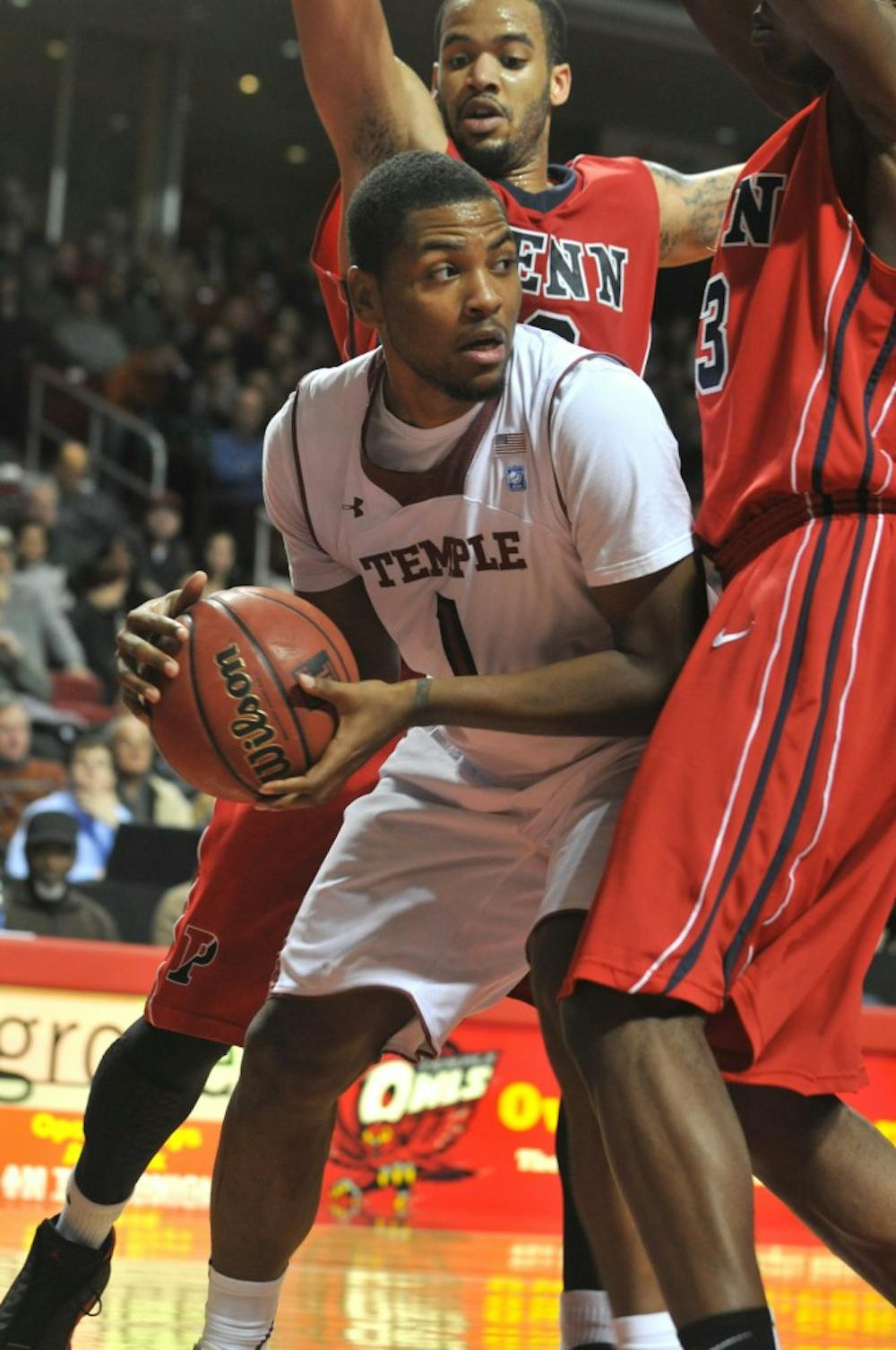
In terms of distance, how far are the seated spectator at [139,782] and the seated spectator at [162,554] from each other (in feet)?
10.1

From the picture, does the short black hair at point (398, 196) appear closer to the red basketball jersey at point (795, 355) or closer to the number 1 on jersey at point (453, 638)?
the red basketball jersey at point (795, 355)

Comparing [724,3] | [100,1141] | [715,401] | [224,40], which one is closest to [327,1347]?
[100,1141]

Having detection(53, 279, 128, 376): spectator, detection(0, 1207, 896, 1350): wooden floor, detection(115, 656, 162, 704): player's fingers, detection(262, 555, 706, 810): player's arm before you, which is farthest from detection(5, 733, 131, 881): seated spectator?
detection(53, 279, 128, 376): spectator

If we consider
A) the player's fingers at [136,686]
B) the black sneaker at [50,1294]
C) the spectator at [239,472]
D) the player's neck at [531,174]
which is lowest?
the spectator at [239,472]

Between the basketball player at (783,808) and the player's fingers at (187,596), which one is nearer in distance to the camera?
the basketball player at (783,808)

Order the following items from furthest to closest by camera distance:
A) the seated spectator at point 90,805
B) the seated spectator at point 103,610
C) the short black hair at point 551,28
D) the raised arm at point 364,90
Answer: the seated spectator at point 103,610 < the seated spectator at point 90,805 < the short black hair at point 551,28 < the raised arm at point 364,90

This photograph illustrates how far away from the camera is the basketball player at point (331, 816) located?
343 centimetres

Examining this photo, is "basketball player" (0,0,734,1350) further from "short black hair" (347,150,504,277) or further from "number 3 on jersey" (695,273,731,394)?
"number 3 on jersey" (695,273,731,394)

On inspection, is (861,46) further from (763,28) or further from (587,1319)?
(587,1319)

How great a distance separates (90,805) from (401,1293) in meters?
4.25

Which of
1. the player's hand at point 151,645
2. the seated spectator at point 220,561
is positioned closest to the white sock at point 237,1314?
the player's hand at point 151,645

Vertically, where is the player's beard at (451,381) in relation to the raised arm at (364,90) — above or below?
below

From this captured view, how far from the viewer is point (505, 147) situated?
3740mm

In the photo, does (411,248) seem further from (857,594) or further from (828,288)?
(857,594)
